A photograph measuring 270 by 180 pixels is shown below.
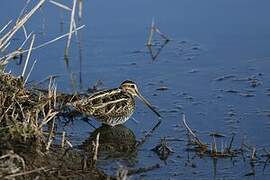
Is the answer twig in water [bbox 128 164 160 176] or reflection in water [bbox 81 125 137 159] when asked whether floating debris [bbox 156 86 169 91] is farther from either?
twig in water [bbox 128 164 160 176]

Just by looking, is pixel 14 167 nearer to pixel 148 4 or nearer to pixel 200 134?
pixel 200 134

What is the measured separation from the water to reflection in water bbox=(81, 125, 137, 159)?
6cm

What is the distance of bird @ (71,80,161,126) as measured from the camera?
5.50 m

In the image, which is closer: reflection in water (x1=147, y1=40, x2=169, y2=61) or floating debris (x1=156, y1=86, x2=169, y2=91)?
floating debris (x1=156, y1=86, x2=169, y2=91)

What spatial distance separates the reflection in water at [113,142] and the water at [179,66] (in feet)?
0.21

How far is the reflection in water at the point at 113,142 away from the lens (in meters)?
4.89

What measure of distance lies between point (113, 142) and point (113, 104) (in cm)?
57

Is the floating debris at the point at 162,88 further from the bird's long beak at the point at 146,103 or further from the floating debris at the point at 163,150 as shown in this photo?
the floating debris at the point at 163,150

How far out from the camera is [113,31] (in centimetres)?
725

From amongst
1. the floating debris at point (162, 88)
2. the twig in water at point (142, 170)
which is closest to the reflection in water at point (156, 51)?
the floating debris at point (162, 88)

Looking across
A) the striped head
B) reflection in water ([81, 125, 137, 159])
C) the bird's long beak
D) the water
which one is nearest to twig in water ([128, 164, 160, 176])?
the water

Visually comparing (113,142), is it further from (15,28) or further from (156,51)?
(156,51)

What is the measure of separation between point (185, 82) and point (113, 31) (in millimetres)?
1367

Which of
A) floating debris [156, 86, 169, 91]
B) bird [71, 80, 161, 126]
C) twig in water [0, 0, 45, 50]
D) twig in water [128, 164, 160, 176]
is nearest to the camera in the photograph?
twig in water [128, 164, 160, 176]
